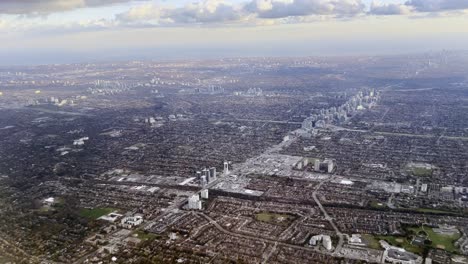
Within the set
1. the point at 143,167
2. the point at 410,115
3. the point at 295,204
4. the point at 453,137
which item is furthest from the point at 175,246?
the point at 410,115

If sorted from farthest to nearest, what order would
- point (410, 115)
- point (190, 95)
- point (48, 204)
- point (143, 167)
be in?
point (190, 95)
point (410, 115)
point (143, 167)
point (48, 204)

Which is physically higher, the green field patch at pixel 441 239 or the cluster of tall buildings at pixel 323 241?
the cluster of tall buildings at pixel 323 241

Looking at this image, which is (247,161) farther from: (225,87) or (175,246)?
(225,87)

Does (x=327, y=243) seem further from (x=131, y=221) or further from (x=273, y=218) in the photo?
(x=131, y=221)

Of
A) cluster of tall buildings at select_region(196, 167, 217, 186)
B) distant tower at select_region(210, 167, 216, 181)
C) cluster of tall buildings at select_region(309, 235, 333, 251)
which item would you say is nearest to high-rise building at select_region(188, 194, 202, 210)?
cluster of tall buildings at select_region(196, 167, 217, 186)

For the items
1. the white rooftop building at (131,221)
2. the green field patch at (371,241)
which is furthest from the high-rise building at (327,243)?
the white rooftop building at (131,221)

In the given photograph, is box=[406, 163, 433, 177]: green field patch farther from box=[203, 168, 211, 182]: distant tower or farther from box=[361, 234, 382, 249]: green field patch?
box=[203, 168, 211, 182]: distant tower

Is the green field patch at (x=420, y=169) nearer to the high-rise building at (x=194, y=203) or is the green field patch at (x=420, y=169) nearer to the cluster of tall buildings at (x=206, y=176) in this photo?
the cluster of tall buildings at (x=206, y=176)
